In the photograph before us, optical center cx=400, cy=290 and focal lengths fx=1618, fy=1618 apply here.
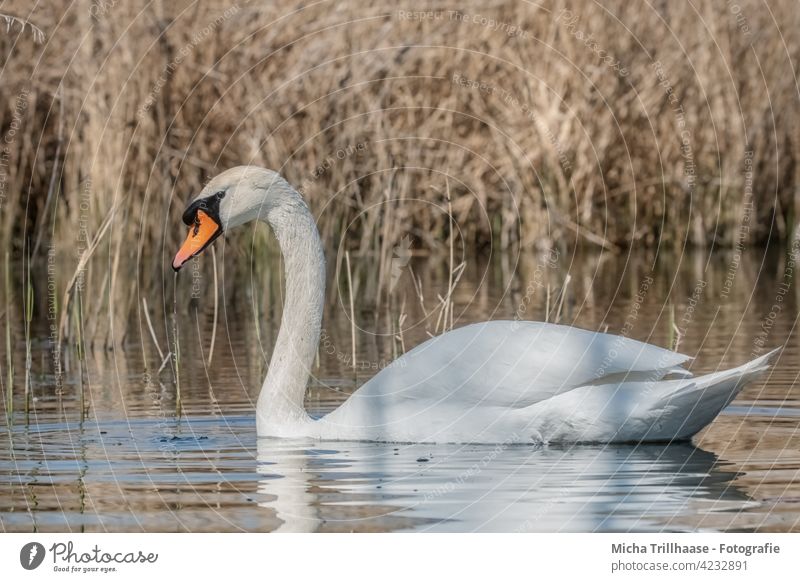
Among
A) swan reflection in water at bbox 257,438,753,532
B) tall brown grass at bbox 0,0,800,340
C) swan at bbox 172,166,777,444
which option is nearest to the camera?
swan reflection in water at bbox 257,438,753,532

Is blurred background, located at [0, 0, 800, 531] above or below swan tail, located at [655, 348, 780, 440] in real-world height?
above

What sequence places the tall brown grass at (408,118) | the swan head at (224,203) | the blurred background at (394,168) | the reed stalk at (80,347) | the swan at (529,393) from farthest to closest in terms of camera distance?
1. the tall brown grass at (408,118)
2. the blurred background at (394,168)
3. the reed stalk at (80,347)
4. the swan head at (224,203)
5. the swan at (529,393)

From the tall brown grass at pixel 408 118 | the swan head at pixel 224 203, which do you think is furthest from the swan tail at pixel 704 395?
the tall brown grass at pixel 408 118

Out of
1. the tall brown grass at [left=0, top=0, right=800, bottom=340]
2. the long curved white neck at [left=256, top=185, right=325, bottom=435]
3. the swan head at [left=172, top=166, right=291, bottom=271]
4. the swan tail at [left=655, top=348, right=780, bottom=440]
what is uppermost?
the tall brown grass at [left=0, top=0, right=800, bottom=340]

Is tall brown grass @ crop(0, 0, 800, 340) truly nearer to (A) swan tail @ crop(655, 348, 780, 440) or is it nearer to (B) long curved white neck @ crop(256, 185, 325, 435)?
(B) long curved white neck @ crop(256, 185, 325, 435)

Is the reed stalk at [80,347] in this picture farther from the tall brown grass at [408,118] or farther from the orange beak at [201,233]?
the tall brown grass at [408,118]

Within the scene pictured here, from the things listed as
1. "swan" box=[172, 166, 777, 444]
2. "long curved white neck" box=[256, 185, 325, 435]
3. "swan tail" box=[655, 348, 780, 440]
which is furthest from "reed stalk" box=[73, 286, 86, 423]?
"swan tail" box=[655, 348, 780, 440]

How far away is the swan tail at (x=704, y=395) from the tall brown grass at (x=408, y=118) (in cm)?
691

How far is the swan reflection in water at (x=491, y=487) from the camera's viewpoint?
5.76 m

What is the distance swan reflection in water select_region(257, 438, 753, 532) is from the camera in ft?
18.9

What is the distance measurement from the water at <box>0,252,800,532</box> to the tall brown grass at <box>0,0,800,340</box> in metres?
3.76

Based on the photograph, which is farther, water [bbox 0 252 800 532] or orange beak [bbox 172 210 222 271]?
orange beak [bbox 172 210 222 271]

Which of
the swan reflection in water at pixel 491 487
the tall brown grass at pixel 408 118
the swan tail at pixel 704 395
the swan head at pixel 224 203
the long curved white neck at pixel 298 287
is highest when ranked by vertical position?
the tall brown grass at pixel 408 118

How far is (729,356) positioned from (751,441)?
2644 mm
